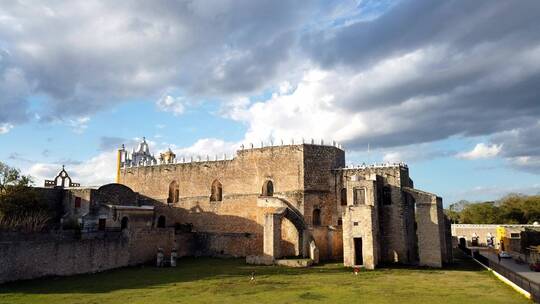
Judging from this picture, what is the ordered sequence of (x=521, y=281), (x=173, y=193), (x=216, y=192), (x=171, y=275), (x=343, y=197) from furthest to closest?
(x=173, y=193) → (x=216, y=192) → (x=343, y=197) → (x=171, y=275) → (x=521, y=281)

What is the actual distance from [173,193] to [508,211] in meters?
43.4

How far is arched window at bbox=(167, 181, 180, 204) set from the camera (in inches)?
1647

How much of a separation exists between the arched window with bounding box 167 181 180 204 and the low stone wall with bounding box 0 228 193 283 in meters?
8.33

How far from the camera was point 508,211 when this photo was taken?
57312mm

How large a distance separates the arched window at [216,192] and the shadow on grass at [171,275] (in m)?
8.07

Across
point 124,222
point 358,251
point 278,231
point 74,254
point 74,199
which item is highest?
point 74,199

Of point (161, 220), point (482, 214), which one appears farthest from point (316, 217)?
point (482, 214)

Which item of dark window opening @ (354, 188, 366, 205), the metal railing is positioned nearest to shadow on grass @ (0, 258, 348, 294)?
dark window opening @ (354, 188, 366, 205)

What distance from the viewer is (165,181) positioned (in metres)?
42.4

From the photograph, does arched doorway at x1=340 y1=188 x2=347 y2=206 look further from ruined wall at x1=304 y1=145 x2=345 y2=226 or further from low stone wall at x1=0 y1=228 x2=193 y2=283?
low stone wall at x1=0 y1=228 x2=193 y2=283

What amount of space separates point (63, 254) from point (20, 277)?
2.61m

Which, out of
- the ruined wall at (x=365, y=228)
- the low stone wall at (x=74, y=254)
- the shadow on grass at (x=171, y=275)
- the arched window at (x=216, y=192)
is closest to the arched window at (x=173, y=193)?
the arched window at (x=216, y=192)

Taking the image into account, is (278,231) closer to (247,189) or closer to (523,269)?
(247,189)

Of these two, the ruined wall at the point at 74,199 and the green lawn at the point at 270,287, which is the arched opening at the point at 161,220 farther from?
the green lawn at the point at 270,287
